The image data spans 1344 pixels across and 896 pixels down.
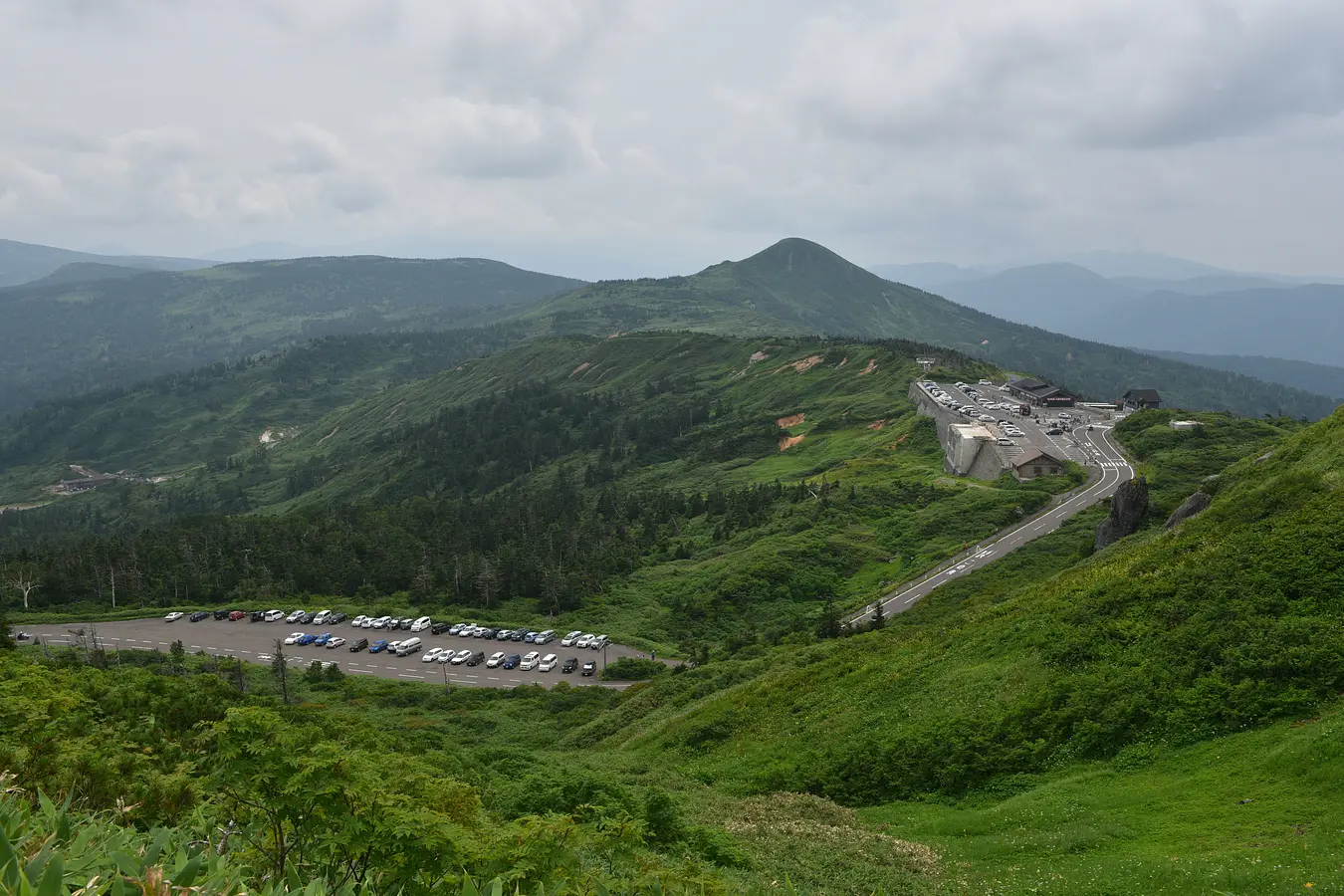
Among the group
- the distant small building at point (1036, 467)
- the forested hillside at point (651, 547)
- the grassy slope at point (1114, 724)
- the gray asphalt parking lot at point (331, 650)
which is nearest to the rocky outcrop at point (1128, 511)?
the grassy slope at point (1114, 724)

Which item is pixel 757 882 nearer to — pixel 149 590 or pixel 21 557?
pixel 149 590

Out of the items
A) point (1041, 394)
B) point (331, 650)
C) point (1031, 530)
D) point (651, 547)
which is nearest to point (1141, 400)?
point (1041, 394)

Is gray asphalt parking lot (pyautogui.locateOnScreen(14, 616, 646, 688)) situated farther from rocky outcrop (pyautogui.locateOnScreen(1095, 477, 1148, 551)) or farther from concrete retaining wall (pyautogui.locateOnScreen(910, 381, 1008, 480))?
concrete retaining wall (pyautogui.locateOnScreen(910, 381, 1008, 480))

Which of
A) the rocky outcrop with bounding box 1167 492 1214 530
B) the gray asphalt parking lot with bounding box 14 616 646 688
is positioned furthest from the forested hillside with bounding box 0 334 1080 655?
the rocky outcrop with bounding box 1167 492 1214 530

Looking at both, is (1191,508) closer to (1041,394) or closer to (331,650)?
(331,650)

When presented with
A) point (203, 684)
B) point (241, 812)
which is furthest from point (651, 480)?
point (241, 812)

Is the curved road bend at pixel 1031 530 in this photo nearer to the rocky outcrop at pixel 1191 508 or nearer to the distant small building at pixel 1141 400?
the rocky outcrop at pixel 1191 508
